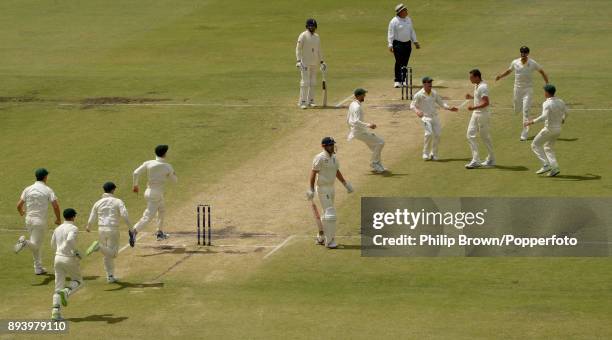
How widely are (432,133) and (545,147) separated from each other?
329cm

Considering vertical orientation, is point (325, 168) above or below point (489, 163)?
above

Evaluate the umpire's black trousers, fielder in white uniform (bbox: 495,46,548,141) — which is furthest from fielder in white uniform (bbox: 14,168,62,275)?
the umpire's black trousers

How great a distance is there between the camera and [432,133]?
112ft

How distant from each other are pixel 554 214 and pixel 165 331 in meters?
10.7

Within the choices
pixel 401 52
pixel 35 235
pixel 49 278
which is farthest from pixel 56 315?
pixel 401 52

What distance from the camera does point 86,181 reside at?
34.7 metres

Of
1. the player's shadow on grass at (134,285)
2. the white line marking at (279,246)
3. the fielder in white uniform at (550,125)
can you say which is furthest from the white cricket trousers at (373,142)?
the player's shadow on grass at (134,285)

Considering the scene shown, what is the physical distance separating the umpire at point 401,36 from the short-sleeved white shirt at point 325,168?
44.6ft

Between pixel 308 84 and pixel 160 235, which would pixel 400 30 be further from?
pixel 160 235

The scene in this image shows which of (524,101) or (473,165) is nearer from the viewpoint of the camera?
(473,165)

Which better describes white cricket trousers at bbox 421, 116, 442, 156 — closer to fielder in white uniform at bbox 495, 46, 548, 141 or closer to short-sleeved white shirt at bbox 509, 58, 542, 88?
fielder in white uniform at bbox 495, 46, 548, 141

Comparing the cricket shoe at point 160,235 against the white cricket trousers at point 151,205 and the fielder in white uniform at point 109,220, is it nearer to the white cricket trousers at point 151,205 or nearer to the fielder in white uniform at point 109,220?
the white cricket trousers at point 151,205

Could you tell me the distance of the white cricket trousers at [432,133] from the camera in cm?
3406

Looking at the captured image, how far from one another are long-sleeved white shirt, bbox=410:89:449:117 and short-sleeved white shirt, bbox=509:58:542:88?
3.24 meters
